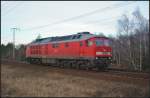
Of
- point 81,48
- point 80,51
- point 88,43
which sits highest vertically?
point 88,43

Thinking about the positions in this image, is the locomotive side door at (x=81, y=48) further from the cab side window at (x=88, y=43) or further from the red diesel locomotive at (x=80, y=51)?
the cab side window at (x=88, y=43)

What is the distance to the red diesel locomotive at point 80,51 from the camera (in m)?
22.1

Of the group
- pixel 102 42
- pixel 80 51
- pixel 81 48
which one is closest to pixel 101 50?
pixel 102 42

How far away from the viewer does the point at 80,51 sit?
77.5ft

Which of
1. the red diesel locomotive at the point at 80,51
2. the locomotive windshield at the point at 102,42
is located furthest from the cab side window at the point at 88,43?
the locomotive windshield at the point at 102,42

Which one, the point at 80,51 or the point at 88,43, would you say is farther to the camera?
the point at 80,51

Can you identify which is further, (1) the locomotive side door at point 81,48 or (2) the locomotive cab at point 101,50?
(1) the locomotive side door at point 81,48

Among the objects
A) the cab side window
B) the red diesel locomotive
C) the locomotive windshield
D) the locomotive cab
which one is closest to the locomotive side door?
the red diesel locomotive

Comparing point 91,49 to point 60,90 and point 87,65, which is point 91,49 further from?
A: point 60,90

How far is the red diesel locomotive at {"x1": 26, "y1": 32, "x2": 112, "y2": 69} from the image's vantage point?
72.4 ft

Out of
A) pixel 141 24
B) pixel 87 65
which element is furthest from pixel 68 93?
pixel 141 24

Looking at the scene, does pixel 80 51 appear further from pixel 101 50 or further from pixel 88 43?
pixel 101 50

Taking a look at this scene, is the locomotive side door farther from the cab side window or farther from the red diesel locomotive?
the cab side window

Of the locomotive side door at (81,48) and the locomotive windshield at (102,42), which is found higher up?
the locomotive windshield at (102,42)
